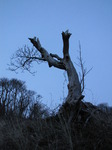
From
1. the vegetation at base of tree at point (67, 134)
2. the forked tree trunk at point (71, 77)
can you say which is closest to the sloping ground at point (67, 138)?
the vegetation at base of tree at point (67, 134)

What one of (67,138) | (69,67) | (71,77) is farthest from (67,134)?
(69,67)

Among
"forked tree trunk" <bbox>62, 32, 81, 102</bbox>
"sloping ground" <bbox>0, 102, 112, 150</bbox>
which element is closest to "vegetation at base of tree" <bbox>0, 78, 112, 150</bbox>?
→ "sloping ground" <bbox>0, 102, 112, 150</bbox>

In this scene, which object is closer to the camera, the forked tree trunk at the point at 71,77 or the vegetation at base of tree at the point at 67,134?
the vegetation at base of tree at the point at 67,134

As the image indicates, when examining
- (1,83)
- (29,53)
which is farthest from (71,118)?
(1,83)

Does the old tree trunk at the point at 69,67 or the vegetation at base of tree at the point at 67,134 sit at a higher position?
the old tree trunk at the point at 69,67

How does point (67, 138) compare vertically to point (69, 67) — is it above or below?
below

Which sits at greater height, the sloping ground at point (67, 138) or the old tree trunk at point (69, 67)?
the old tree trunk at point (69, 67)

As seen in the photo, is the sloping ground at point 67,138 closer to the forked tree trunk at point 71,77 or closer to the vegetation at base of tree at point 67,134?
the vegetation at base of tree at point 67,134

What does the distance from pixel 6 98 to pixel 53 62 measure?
60.1ft

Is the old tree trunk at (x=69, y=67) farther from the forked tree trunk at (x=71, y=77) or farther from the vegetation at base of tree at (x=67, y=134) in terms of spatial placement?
the vegetation at base of tree at (x=67, y=134)

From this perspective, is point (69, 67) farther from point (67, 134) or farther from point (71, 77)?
point (67, 134)

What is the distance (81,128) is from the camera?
2820 mm

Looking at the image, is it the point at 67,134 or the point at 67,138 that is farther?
the point at 67,134

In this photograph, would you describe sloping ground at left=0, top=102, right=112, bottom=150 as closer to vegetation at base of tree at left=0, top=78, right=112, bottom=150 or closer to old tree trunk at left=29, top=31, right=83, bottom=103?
vegetation at base of tree at left=0, top=78, right=112, bottom=150
